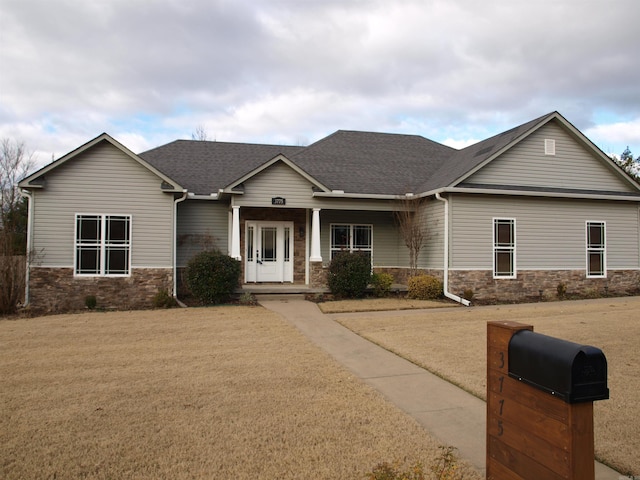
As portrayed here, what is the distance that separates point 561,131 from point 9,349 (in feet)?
55.0

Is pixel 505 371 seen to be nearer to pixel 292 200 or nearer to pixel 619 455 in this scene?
pixel 619 455

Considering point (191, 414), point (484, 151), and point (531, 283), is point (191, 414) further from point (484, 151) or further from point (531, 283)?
point (484, 151)

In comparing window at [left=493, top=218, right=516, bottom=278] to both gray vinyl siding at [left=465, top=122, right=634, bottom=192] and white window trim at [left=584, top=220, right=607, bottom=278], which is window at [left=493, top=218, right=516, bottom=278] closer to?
gray vinyl siding at [left=465, top=122, right=634, bottom=192]

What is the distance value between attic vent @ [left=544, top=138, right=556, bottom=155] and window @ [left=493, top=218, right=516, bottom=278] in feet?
8.91

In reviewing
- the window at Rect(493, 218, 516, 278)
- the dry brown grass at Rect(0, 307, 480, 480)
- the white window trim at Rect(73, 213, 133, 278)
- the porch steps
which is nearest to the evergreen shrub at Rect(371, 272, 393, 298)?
the porch steps

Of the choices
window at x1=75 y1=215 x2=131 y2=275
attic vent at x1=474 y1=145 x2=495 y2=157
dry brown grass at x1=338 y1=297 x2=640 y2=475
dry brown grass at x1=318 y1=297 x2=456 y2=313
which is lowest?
dry brown grass at x1=338 y1=297 x2=640 y2=475

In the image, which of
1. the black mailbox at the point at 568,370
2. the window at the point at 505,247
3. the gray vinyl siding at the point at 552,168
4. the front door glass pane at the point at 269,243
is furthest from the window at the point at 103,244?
the black mailbox at the point at 568,370

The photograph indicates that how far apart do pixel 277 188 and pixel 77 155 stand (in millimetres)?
5899

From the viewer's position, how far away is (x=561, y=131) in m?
17.3

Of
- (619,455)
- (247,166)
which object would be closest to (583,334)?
(619,455)

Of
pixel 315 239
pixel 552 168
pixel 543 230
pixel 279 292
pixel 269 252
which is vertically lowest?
pixel 279 292

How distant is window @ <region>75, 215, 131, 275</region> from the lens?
1498 cm

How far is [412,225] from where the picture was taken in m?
17.4

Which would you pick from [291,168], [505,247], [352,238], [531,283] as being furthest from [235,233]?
[531,283]
